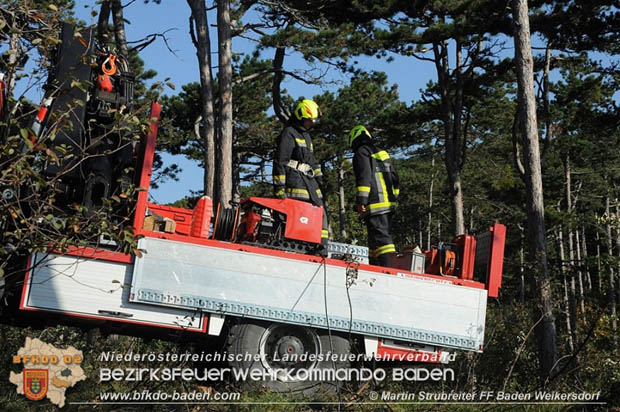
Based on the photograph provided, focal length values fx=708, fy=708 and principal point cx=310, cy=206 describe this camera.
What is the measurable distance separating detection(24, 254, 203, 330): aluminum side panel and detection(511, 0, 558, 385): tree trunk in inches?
195

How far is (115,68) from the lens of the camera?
709 centimetres

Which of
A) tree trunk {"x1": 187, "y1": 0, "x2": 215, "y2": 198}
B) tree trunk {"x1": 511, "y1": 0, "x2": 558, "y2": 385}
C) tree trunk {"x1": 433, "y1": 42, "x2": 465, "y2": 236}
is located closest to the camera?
tree trunk {"x1": 511, "y1": 0, "x2": 558, "y2": 385}

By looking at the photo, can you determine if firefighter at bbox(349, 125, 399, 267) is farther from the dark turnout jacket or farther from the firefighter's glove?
the firefighter's glove

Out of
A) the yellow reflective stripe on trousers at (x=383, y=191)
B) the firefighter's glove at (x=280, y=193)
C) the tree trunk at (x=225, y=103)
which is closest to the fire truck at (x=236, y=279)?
the firefighter's glove at (x=280, y=193)

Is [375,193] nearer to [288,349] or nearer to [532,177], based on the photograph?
[288,349]

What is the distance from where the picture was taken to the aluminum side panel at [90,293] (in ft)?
19.9

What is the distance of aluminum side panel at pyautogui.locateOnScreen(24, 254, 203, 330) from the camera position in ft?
19.9

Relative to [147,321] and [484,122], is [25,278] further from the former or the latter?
[484,122]

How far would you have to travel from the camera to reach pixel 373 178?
8.02m

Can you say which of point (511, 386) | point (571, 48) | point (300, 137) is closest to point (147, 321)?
point (300, 137)

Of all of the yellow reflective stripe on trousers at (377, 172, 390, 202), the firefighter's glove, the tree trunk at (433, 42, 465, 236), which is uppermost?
the tree trunk at (433, 42, 465, 236)

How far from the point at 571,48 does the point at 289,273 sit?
36.9 ft

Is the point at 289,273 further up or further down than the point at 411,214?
further down

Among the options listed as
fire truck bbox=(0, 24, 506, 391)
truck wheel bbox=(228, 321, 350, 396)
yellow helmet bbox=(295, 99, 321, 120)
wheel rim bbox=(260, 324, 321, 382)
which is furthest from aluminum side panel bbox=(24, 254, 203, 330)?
yellow helmet bbox=(295, 99, 321, 120)
